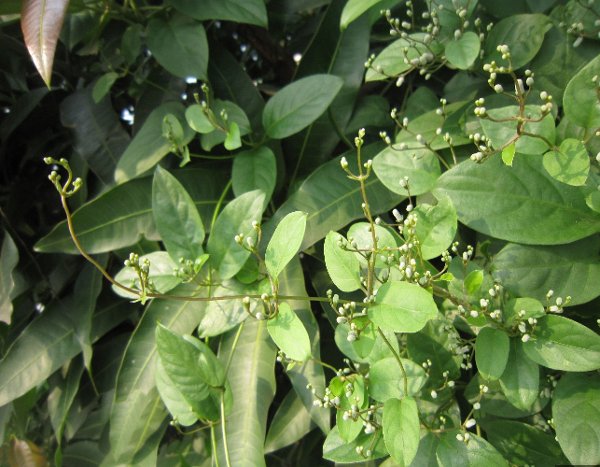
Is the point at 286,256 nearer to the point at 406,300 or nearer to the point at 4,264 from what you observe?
the point at 406,300

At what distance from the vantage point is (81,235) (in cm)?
84

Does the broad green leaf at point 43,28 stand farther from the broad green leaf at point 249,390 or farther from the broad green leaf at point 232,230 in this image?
the broad green leaf at point 249,390

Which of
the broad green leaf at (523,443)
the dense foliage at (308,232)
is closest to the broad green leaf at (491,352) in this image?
the dense foliage at (308,232)

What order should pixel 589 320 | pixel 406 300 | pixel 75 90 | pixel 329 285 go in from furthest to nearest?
pixel 75 90
pixel 329 285
pixel 589 320
pixel 406 300

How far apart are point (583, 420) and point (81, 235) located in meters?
0.64

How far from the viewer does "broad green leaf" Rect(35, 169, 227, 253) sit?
0.84 m

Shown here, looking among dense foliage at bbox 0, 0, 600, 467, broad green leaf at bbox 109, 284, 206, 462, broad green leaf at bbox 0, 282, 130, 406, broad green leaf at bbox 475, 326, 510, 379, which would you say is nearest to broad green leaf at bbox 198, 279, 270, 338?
dense foliage at bbox 0, 0, 600, 467

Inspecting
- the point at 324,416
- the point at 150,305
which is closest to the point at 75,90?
the point at 150,305

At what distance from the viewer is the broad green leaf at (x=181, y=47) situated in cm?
86

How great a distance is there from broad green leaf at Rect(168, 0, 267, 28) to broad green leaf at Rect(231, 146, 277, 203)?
0.57 ft

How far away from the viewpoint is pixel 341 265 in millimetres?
577

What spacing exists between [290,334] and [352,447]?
15 centimetres

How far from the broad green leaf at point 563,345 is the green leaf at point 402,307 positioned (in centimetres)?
14

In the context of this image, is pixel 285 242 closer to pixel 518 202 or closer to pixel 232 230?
pixel 232 230
